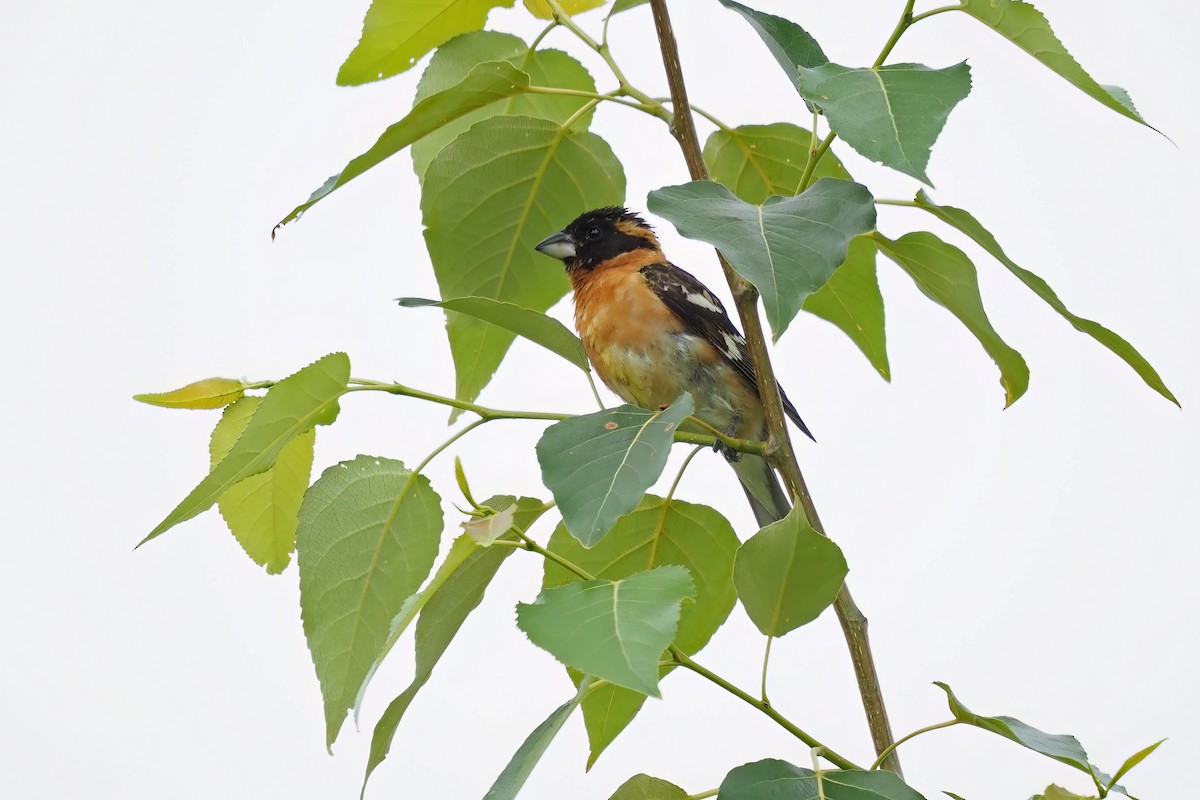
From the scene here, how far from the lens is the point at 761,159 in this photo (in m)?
1.07

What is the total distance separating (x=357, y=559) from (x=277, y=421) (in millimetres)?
120

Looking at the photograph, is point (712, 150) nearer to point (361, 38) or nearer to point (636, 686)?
point (361, 38)

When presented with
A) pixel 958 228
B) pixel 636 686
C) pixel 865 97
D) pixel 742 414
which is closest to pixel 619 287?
pixel 742 414

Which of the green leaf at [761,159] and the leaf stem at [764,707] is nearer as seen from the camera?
the leaf stem at [764,707]

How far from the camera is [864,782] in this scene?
Answer: 73 cm

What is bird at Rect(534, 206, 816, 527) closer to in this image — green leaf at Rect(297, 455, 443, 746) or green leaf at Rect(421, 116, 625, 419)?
green leaf at Rect(421, 116, 625, 419)

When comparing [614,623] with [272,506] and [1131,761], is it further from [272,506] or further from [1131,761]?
[272,506]

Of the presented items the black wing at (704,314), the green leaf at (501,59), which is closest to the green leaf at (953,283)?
the green leaf at (501,59)

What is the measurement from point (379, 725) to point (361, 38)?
575 mm

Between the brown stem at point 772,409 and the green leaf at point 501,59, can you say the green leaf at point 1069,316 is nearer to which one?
the brown stem at point 772,409

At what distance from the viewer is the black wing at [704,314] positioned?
1407mm

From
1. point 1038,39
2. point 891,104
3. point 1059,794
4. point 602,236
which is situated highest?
point 602,236

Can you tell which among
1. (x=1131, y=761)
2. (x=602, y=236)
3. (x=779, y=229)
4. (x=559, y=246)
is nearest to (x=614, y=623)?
(x=779, y=229)

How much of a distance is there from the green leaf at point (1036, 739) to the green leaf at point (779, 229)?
0.99ft
